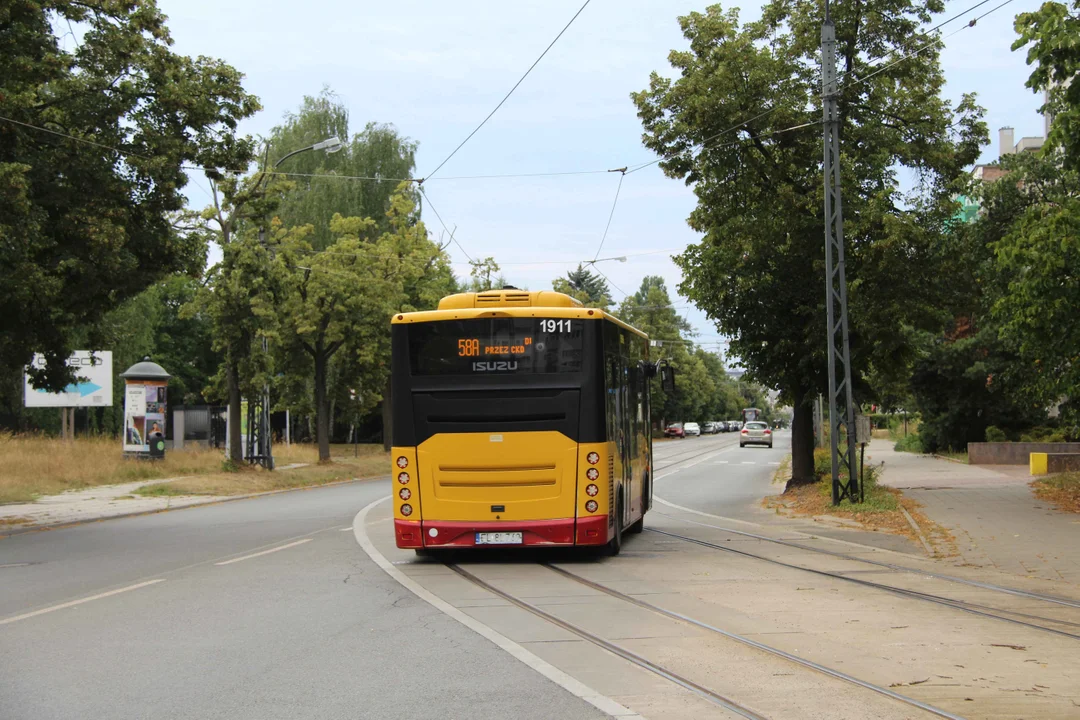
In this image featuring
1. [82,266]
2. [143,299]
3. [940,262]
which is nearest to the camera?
[82,266]

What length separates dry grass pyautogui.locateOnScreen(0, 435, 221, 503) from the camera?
29250 millimetres

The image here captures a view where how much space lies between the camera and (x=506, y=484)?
1312cm

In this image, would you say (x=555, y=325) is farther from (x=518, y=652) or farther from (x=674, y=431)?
(x=674, y=431)

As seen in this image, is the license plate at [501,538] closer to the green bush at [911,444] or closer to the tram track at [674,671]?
the tram track at [674,671]

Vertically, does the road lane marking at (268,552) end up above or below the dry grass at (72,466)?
below

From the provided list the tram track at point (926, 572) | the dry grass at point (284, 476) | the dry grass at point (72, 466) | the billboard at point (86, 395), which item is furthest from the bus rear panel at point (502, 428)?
the billboard at point (86, 395)

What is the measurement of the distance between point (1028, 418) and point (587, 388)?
110 feet

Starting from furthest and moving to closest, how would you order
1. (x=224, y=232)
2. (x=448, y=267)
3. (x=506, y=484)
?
(x=448, y=267) → (x=224, y=232) → (x=506, y=484)

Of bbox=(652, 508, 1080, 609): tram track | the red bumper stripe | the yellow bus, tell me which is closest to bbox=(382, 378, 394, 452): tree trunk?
bbox=(652, 508, 1080, 609): tram track

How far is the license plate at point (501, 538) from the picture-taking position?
13.0 metres

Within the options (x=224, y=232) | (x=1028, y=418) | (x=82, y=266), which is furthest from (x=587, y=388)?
(x=1028, y=418)

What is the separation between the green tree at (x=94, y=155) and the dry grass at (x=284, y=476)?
918 cm

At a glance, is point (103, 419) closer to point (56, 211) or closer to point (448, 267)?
point (448, 267)

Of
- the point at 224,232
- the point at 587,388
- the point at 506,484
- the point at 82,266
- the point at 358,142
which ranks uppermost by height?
the point at 358,142
